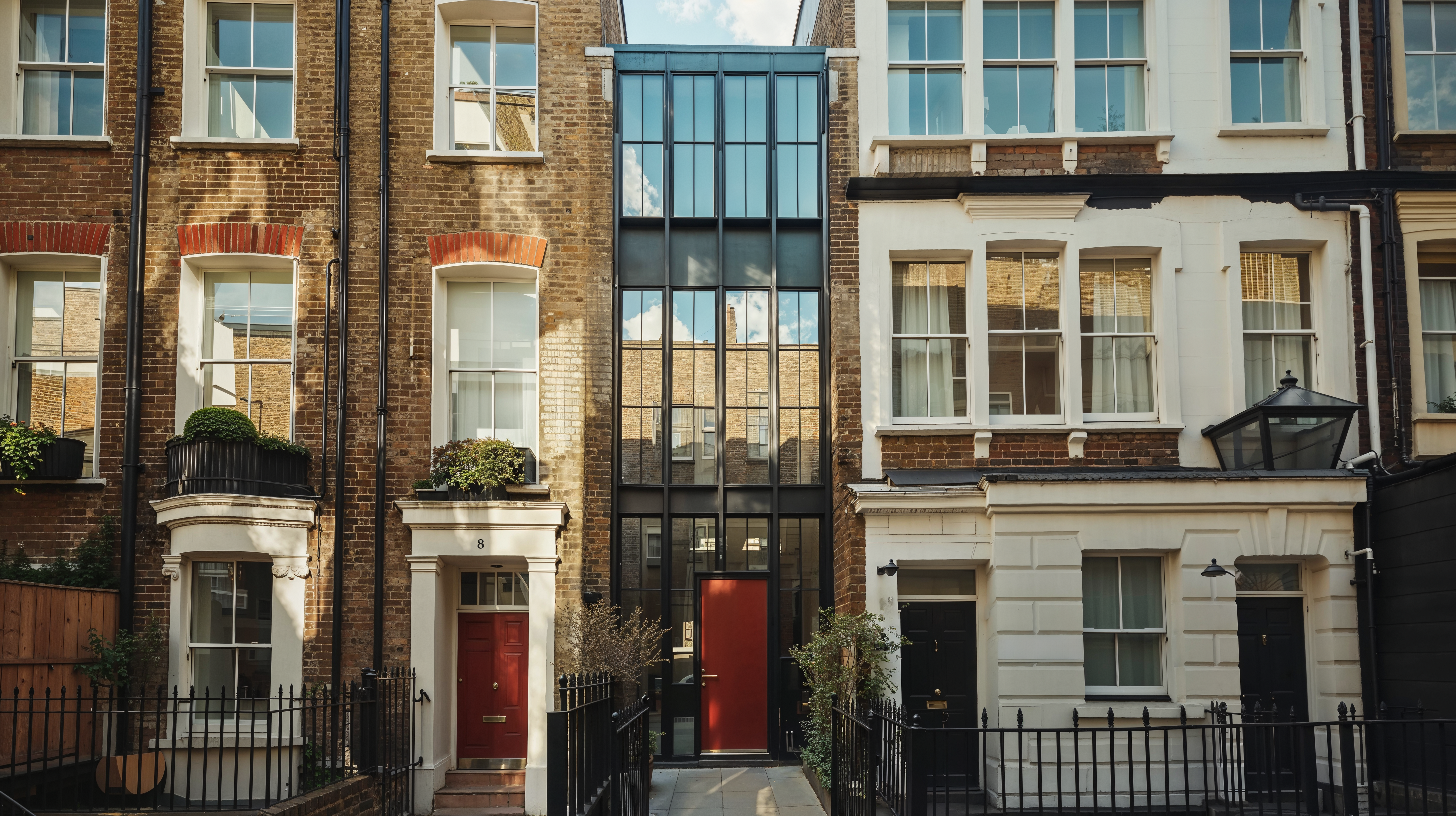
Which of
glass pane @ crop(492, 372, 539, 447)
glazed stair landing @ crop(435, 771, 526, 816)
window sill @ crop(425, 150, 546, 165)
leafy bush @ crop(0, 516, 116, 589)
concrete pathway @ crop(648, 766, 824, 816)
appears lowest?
glazed stair landing @ crop(435, 771, 526, 816)

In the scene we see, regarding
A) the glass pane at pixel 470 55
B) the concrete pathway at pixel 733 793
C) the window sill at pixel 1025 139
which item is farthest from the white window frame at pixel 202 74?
the concrete pathway at pixel 733 793

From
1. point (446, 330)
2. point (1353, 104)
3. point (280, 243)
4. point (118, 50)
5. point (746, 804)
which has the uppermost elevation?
point (118, 50)

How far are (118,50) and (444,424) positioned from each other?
21.0 feet

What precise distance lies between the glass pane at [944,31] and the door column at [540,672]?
26.7 feet

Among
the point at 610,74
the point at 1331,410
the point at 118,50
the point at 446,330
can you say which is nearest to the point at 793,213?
the point at 610,74

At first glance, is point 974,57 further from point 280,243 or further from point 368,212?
point 280,243

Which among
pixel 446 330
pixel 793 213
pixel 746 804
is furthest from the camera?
pixel 793 213

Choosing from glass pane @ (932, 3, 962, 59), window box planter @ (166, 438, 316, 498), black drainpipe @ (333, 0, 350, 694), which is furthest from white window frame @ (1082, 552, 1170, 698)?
window box planter @ (166, 438, 316, 498)

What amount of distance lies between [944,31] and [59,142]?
1148 centimetres

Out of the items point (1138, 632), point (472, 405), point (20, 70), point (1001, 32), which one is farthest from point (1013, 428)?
point (20, 70)

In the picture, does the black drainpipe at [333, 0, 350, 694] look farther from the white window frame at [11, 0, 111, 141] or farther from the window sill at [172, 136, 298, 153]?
the white window frame at [11, 0, 111, 141]

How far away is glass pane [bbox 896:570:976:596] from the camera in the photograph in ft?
45.1

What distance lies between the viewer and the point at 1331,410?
41.8ft

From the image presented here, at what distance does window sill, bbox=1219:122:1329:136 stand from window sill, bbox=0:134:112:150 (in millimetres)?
14280
